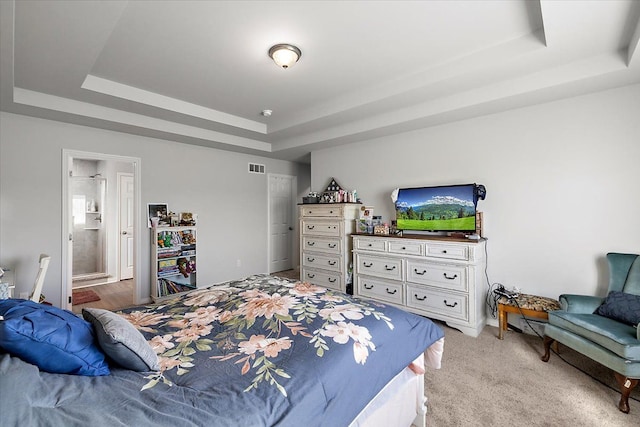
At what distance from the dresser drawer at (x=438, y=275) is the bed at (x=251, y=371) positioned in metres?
1.48

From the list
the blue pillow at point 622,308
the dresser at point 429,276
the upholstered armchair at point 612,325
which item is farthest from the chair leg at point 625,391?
the dresser at point 429,276

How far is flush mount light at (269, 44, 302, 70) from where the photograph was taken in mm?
2414

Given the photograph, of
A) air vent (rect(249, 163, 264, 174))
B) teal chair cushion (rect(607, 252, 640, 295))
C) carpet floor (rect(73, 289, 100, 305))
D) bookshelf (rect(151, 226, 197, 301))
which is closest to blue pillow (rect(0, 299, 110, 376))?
bookshelf (rect(151, 226, 197, 301))

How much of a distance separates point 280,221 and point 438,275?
3.71m

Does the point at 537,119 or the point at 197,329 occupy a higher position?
the point at 537,119

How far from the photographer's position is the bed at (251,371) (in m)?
0.91

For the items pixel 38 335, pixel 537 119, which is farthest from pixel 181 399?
pixel 537 119

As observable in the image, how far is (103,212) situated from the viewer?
5.99 metres

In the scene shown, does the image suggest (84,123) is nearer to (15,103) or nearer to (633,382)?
(15,103)

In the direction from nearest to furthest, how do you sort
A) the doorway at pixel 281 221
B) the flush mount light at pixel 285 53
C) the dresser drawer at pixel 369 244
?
1. the flush mount light at pixel 285 53
2. the dresser drawer at pixel 369 244
3. the doorway at pixel 281 221

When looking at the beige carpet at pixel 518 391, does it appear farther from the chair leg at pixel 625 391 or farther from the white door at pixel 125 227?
the white door at pixel 125 227

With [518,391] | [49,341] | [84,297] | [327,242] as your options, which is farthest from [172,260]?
[518,391]

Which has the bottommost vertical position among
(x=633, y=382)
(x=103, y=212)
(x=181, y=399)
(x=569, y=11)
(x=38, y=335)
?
(x=633, y=382)

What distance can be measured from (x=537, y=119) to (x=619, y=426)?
8.94ft
